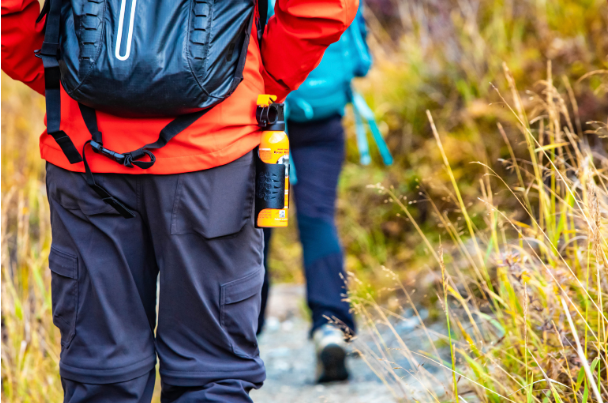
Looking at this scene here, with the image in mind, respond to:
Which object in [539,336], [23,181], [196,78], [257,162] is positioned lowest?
[23,181]

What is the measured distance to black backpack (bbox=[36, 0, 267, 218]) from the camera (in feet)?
4.89

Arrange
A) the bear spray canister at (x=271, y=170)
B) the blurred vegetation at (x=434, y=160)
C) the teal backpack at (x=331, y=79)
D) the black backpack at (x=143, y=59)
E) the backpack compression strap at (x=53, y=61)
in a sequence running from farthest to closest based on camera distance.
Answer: the blurred vegetation at (x=434, y=160), the teal backpack at (x=331, y=79), the bear spray canister at (x=271, y=170), the backpack compression strap at (x=53, y=61), the black backpack at (x=143, y=59)

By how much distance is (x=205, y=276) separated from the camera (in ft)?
5.47

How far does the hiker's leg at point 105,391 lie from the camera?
163cm

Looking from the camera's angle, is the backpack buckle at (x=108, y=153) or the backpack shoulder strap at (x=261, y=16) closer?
the backpack buckle at (x=108, y=153)

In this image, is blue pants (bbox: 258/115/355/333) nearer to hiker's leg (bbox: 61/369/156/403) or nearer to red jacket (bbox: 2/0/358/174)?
red jacket (bbox: 2/0/358/174)

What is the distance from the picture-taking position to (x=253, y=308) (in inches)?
68.7

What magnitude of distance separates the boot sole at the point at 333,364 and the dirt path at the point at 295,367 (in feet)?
0.13

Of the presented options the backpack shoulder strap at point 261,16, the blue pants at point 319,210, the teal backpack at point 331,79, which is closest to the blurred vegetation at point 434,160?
the blue pants at point 319,210

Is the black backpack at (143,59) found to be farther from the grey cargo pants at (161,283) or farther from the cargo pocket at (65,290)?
the cargo pocket at (65,290)

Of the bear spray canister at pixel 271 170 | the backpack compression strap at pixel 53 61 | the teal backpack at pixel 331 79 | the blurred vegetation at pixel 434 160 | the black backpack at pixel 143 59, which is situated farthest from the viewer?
the blurred vegetation at pixel 434 160

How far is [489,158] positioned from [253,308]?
3.12 metres

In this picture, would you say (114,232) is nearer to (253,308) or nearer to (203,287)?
(203,287)

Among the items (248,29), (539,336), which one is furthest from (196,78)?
(539,336)
